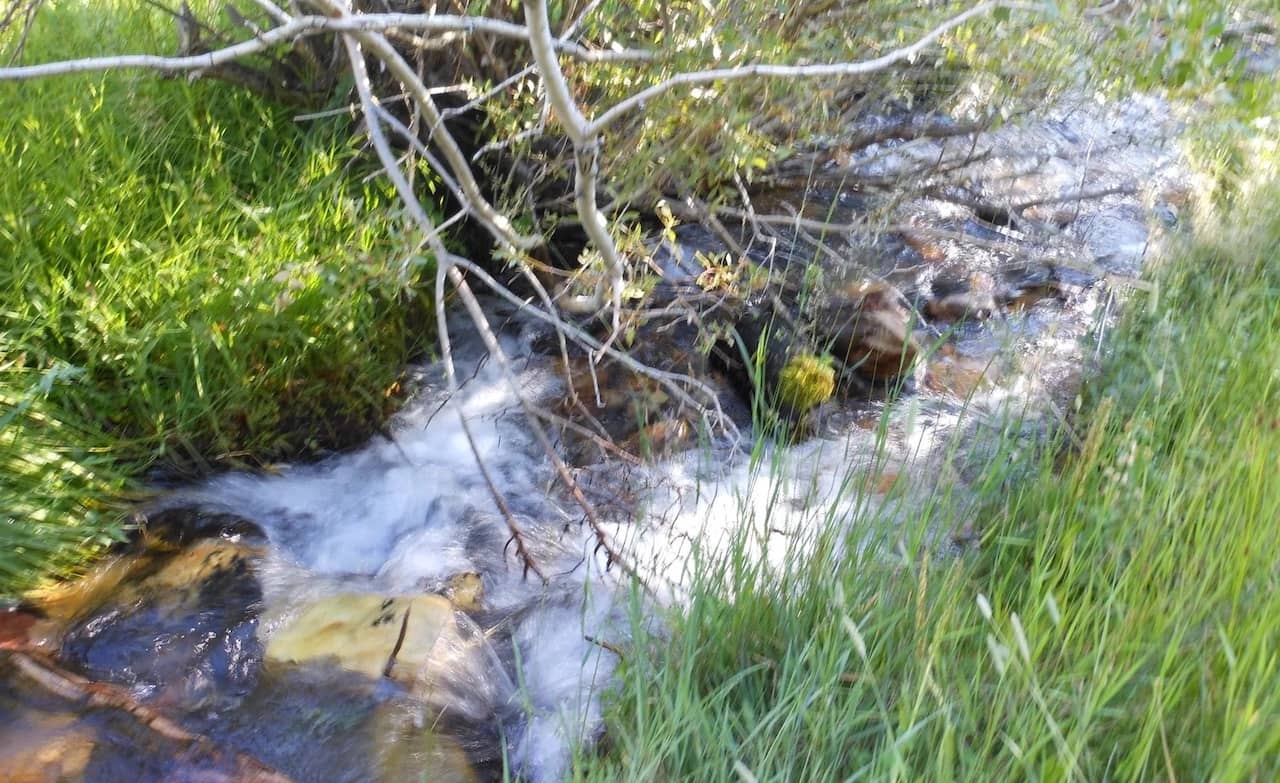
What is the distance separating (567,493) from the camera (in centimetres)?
315

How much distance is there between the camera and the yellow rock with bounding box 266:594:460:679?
7.75 ft

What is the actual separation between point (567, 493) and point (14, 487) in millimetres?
1600

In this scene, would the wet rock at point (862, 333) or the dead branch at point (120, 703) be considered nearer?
the dead branch at point (120, 703)

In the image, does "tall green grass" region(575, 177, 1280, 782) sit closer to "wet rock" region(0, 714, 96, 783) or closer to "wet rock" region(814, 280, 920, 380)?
"wet rock" region(0, 714, 96, 783)

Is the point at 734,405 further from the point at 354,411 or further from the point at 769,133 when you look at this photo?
the point at 354,411

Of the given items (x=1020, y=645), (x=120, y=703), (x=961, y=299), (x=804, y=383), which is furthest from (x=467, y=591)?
(x=961, y=299)

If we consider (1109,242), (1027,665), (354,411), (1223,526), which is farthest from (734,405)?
(1109,242)

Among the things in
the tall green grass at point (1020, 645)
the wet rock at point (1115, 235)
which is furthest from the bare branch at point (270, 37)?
the wet rock at point (1115, 235)

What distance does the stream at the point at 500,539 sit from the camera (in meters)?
2.10

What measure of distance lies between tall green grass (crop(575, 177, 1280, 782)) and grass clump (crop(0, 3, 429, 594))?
4.94 feet

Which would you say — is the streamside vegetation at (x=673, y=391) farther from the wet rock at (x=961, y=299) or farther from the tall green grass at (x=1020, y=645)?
the wet rock at (x=961, y=299)

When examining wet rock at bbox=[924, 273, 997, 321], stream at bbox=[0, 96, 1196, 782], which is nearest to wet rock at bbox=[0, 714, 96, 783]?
stream at bbox=[0, 96, 1196, 782]

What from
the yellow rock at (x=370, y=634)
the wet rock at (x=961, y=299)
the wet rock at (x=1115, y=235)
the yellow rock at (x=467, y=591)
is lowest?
the yellow rock at (x=467, y=591)

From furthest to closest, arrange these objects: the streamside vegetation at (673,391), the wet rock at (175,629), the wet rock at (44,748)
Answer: the wet rock at (175,629), the wet rock at (44,748), the streamside vegetation at (673,391)
